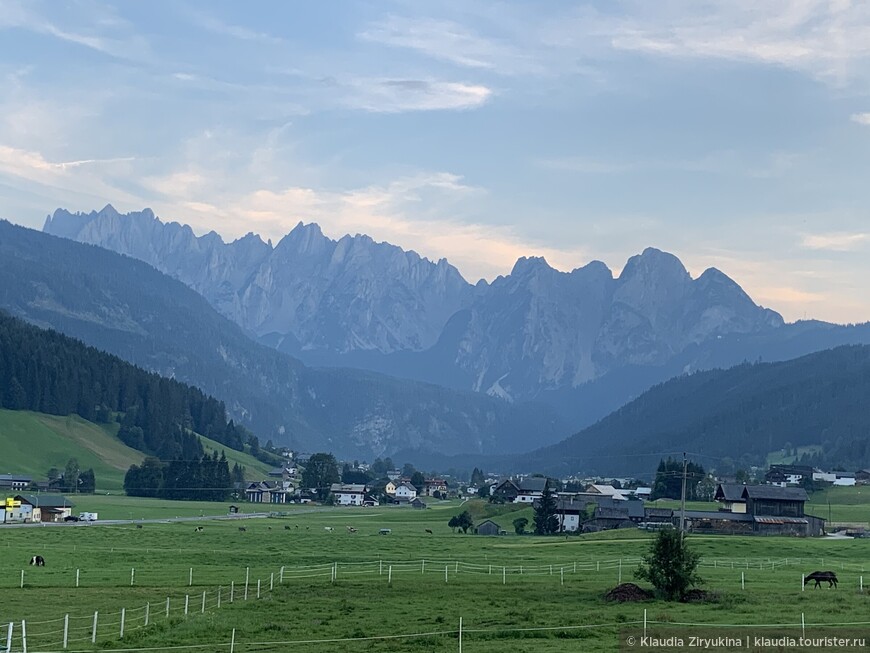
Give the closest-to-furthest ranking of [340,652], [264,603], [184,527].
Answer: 1. [340,652]
2. [264,603]
3. [184,527]

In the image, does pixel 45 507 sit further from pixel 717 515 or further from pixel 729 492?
pixel 729 492

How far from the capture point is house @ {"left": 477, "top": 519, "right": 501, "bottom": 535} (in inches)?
5859

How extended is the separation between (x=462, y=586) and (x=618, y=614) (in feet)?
54.4

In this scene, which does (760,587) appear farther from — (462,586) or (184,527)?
(184,527)

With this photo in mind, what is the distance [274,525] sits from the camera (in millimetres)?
146500

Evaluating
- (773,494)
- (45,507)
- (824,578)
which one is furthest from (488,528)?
(824,578)

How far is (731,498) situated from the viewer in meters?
163

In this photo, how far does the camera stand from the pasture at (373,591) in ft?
152

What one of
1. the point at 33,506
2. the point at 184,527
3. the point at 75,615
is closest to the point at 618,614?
the point at 75,615

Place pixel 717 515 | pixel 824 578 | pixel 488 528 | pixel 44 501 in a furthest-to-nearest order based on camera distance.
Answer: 1. pixel 44 501
2. pixel 717 515
3. pixel 488 528
4. pixel 824 578

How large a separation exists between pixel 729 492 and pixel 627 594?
112483 mm

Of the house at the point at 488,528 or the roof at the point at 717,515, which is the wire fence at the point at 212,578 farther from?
the house at the point at 488,528

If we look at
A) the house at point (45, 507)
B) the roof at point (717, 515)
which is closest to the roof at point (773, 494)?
the roof at point (717, 515)

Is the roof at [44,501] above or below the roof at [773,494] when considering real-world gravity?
below
